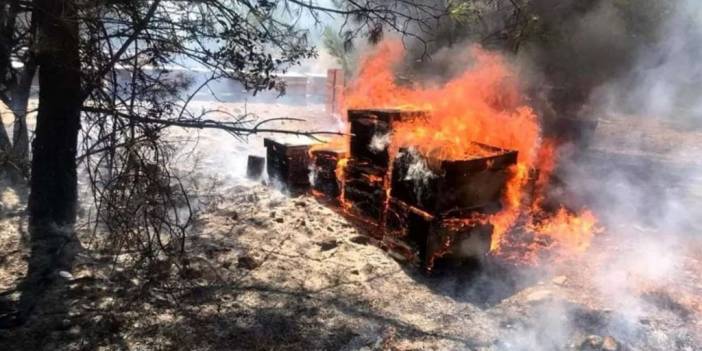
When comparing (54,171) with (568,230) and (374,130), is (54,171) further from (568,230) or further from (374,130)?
(568,230)

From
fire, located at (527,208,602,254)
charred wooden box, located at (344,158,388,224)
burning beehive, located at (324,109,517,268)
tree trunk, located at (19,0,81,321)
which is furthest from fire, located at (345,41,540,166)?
tree trunk, located at (19,0,81,321)

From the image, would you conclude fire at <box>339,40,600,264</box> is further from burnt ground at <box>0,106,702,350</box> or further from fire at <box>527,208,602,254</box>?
burnt ground at <box>0,106,702,350</box>

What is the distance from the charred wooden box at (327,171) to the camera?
7.44 meters

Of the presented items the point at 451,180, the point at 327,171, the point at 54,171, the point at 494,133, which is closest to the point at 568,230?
the point at 494,133

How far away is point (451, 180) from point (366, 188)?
5.64 feet

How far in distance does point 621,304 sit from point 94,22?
5.25 m

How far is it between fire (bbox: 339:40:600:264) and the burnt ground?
67 centimetres

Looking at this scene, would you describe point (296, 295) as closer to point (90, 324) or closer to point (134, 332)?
point (134, 332)

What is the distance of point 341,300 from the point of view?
452cm

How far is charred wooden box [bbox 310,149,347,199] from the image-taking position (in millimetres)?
7438

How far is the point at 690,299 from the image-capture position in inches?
189

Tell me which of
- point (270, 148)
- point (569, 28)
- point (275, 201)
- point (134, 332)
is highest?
point (569, 28)

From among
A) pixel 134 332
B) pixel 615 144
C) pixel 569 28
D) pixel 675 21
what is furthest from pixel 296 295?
pixel 675 21

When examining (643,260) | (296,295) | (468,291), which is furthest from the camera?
(643,260)
